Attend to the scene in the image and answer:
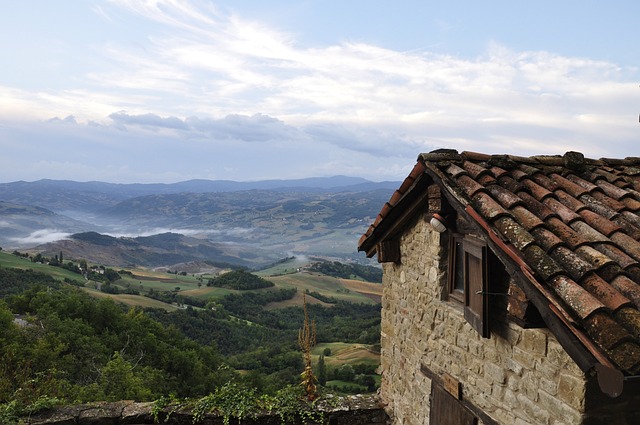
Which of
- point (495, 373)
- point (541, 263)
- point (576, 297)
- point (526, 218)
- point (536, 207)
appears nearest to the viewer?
point (576, 297)

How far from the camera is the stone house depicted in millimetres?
3031

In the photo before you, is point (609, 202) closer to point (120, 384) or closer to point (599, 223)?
point (599, 223)

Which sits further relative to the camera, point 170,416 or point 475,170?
point 170,416

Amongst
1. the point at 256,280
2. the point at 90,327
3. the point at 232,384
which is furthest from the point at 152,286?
the point at 232,384

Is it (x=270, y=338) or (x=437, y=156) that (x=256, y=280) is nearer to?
(x=270, y=338)

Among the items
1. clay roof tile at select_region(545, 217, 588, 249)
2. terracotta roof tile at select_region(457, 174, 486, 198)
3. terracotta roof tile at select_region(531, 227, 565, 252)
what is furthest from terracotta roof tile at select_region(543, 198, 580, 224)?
terracotta roof tile at select_region(457, 174, 486, 198)

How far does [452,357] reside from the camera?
16.7 ft

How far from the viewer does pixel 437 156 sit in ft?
16.5

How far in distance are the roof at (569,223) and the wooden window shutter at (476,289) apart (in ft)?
1.62

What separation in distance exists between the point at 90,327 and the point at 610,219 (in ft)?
103

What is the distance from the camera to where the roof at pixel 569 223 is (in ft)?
9.39

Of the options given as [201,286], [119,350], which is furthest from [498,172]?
[201,286]

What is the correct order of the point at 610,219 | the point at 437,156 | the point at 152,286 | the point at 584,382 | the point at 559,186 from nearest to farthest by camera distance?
the point at 584,382
the point at 610,219
the point at 559,186
the point at 437,156
the point at 152,286

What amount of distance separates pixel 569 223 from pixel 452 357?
2118 mm
